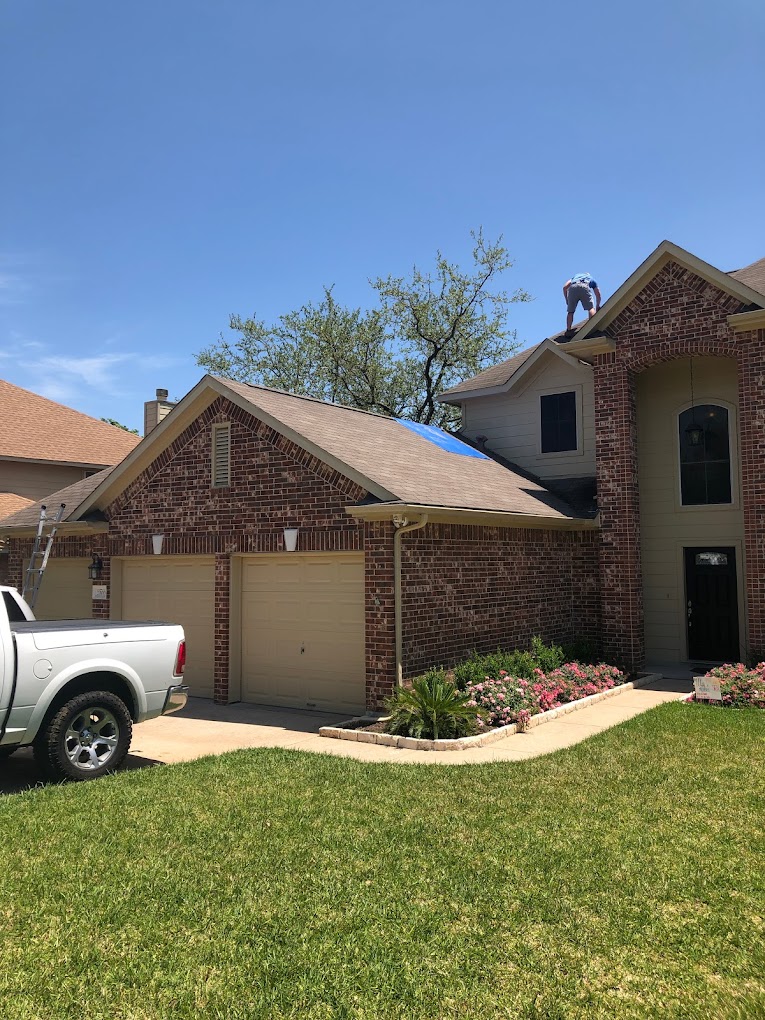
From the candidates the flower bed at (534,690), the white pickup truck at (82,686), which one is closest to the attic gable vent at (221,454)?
the white pickup truck at (82,686)

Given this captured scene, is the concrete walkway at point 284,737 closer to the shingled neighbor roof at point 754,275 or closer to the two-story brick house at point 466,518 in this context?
the two-story brick house at point 466,518

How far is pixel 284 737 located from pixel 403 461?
505 centimetres

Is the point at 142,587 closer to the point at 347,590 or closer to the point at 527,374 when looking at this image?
the point at 347,590

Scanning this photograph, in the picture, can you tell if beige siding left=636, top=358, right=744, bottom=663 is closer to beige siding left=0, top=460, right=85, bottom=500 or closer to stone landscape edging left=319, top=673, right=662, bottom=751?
stone landscape edging left=319, top=673, right=662, bottom=751

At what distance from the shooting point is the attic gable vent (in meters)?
13.2

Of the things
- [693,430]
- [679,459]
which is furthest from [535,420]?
[693,430]

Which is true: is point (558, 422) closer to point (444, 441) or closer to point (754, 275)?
point (444, 441)

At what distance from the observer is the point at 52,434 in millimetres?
26250

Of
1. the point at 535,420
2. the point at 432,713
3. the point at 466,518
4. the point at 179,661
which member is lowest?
the point at 432,713

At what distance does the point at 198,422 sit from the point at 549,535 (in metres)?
6.71

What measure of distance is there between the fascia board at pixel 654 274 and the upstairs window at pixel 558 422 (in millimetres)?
2269

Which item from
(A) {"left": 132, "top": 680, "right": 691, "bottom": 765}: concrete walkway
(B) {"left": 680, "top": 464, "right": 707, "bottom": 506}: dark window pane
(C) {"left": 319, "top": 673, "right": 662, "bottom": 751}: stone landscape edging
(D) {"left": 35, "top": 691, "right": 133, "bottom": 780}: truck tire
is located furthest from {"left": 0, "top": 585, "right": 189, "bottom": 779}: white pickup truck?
(B) {"left": 680, "top": 464, "right": 707, "bottom": 506}: dark window pane

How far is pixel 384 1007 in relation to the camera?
379 cm

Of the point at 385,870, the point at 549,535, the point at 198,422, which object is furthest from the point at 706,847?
the point at 198,422
